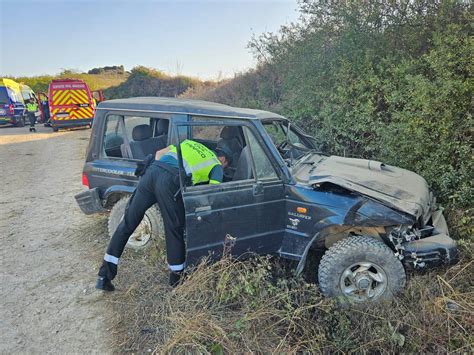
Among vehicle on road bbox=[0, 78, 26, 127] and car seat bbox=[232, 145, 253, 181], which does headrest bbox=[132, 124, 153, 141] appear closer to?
car seat bbox=[232, 145, 253, 181]

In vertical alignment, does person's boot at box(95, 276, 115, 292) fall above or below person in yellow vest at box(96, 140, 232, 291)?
below

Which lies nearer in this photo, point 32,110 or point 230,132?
point 230,132

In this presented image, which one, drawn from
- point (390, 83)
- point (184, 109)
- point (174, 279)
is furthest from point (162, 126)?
point (390, 83)

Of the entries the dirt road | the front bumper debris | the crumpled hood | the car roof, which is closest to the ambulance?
the dirt road

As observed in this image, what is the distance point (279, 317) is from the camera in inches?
109

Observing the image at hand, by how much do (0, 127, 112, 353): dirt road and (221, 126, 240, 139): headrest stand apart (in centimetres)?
212

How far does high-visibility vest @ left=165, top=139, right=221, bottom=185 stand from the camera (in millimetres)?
3061

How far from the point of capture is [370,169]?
3.62 metres

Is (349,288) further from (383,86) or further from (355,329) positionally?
(383,86)

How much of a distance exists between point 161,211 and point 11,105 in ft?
57.5

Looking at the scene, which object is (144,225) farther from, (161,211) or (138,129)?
(138,129)

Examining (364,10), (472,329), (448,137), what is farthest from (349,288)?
(364,10)

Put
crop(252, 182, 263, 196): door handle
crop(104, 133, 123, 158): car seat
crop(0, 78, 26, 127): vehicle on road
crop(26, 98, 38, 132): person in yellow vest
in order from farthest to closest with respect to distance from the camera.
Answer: crop(0, 78, 26, 127): vehicle on road, crop(26, 98, 38, 132): person in yellow vest, crop(104, 133, 123, 158): car seat, crop(252, 182, 263, 196): door handle

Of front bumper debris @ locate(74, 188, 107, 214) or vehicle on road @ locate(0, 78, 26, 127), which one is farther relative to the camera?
vehicle on road @ locate(0, 78, 26, 127)
